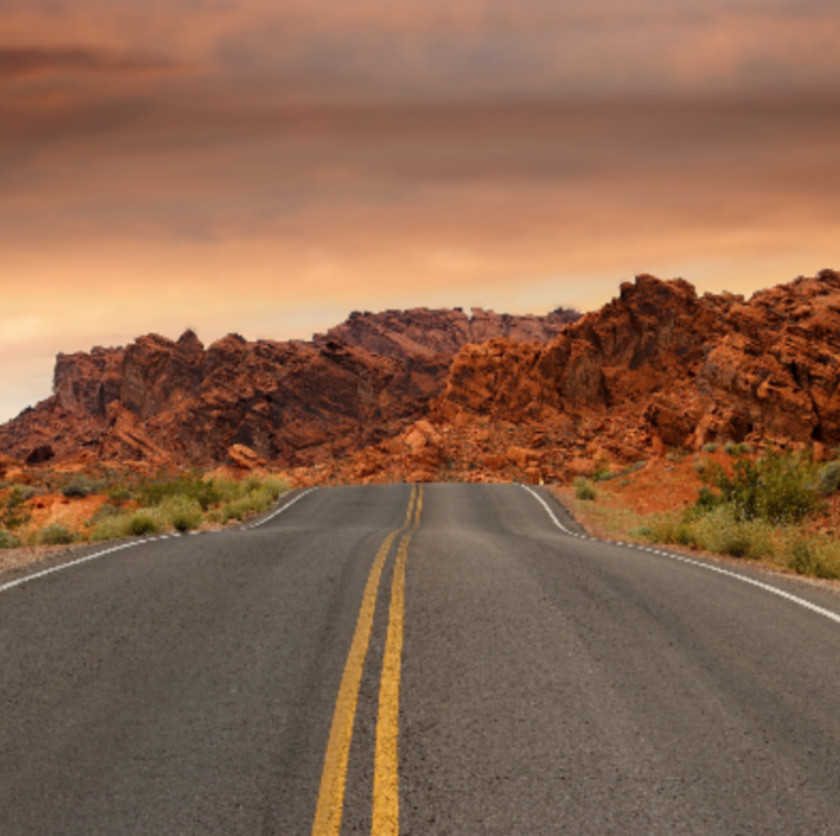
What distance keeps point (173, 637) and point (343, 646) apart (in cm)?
166

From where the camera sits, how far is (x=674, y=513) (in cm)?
2739

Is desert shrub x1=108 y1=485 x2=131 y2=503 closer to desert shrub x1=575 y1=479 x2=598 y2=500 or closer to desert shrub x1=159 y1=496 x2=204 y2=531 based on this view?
desert shrub x1=159 y1=496 x2=204 y2=531

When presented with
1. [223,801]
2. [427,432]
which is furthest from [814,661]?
[427,432]

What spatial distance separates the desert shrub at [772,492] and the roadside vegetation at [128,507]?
48.5 ft

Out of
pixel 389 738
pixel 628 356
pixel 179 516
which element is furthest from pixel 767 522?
pixel 628 356

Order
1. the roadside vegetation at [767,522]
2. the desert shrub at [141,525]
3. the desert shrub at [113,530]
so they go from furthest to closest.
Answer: the desert shrub at [141,525] < the desert shrub at [113,530] < the roadside vegetation at [767,522]

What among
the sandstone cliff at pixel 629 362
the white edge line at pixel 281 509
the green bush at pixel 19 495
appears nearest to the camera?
the white edge line at pixel 281 509

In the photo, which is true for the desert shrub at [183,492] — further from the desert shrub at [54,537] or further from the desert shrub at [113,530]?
the desert shrub at [54,537]

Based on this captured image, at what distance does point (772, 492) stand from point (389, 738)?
18.0m

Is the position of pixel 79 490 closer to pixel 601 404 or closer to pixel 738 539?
pixel 738 539

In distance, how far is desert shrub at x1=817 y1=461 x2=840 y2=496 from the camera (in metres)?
22.0

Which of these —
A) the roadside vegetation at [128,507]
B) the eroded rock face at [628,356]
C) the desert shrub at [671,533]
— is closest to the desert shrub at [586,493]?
the desert shrub at [671,533]

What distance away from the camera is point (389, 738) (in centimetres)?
480

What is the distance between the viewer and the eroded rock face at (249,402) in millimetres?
113625
